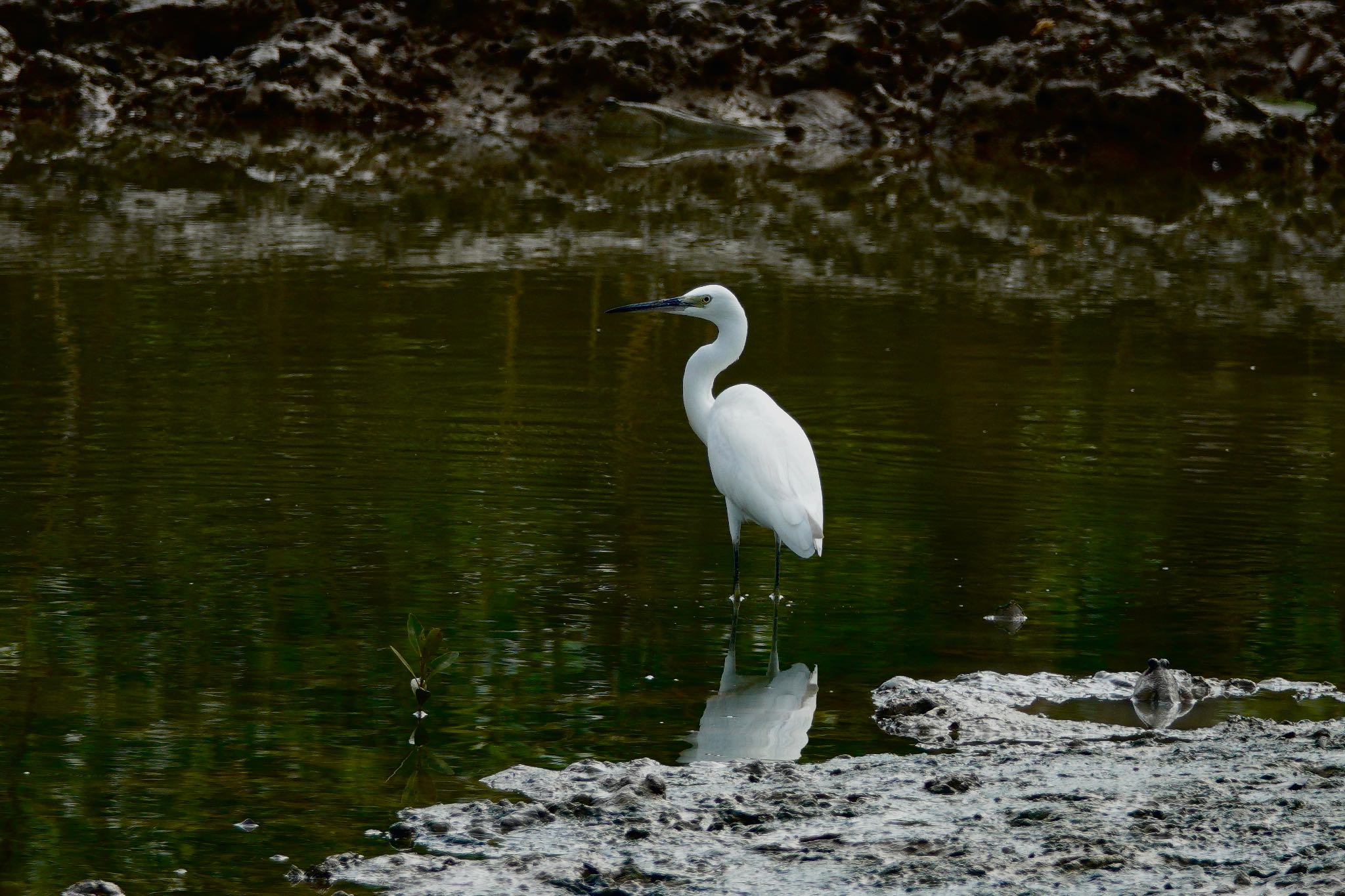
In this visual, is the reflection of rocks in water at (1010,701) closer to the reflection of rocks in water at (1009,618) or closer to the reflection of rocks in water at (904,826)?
the reflection of rocks in water at (904,826)

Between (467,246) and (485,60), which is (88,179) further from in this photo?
(485,60)

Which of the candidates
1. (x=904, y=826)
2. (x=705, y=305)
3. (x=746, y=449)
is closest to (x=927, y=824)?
(x=904, y=826)

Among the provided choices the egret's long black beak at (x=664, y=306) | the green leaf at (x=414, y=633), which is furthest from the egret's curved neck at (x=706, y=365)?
the green leaf at (x=414, y=633)

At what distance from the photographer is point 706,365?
8.22 metres

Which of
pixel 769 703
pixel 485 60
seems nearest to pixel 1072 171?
pixel 485 60

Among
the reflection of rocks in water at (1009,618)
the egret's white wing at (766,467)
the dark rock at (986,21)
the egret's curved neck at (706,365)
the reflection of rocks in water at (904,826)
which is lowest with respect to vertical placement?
the reflection of rocks in water at (904,826)

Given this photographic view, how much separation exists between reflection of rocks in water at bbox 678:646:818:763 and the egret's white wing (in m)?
0.60

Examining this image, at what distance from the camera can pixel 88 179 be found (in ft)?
72.9

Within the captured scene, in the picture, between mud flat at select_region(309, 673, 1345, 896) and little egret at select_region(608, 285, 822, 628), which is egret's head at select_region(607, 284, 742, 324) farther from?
mud flat at select_region(309, 673, 1345, 896)

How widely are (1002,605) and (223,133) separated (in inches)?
939

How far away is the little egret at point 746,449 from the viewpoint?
7.07 m

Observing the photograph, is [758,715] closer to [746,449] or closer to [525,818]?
[525,818]

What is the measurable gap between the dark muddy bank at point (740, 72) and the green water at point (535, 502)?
37.4 feet

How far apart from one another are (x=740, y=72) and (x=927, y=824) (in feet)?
90.6
